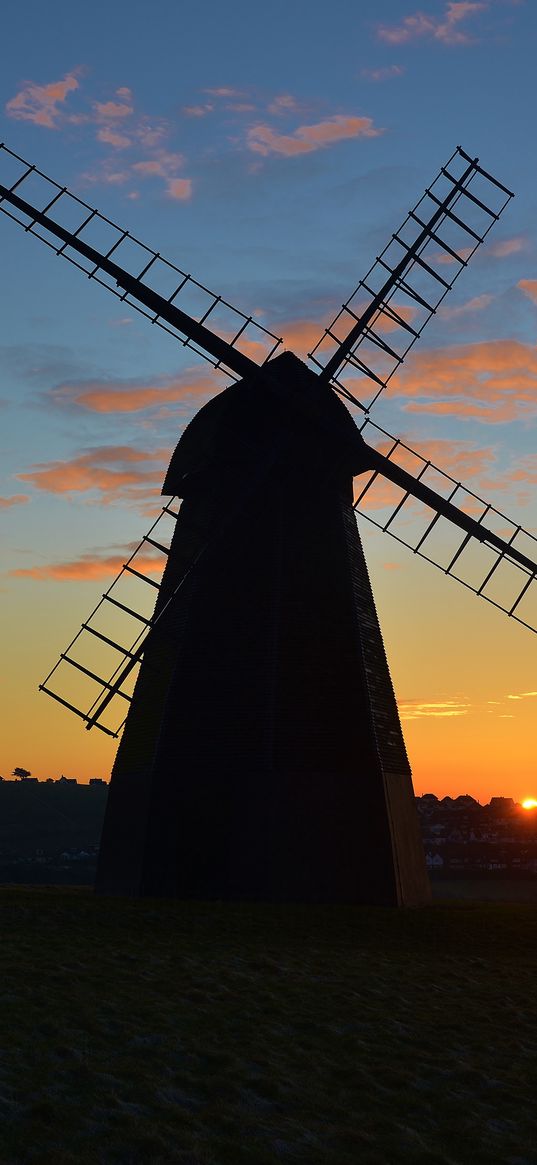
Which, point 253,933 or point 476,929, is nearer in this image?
point 253,933

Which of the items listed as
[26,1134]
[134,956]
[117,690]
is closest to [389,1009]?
[134,956]

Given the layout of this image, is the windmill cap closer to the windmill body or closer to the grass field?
the windmill body

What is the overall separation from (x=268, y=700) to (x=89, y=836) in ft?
262

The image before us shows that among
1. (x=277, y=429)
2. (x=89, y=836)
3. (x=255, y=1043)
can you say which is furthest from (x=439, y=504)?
(x=89, y=836)

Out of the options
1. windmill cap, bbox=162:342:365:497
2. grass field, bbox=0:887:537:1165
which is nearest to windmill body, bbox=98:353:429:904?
windmill cap, bbox=162:342:365:497

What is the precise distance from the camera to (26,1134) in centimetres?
823

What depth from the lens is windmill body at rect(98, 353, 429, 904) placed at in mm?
22031

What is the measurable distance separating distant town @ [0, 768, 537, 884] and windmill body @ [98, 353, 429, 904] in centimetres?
449

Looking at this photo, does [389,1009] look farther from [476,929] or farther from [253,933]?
[476,929]

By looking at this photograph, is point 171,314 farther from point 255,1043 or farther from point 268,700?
point 255,1043

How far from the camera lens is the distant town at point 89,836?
2201 inches

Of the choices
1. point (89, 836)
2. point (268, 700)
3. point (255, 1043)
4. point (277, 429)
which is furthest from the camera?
point (89, 836)

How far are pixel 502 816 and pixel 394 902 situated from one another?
1942 inches

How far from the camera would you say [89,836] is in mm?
98188
